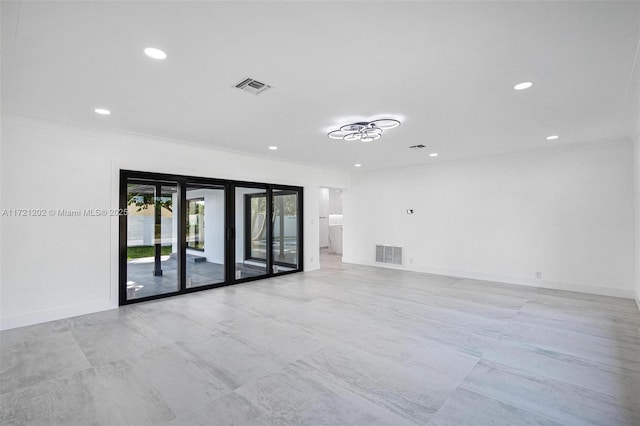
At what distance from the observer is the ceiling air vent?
10.0 feet

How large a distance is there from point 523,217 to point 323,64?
5.84 m

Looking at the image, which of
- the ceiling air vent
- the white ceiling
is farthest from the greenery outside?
the ceiling air vent

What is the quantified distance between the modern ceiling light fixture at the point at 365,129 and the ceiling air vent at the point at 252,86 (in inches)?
63.6

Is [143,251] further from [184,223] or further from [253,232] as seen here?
[253,232]

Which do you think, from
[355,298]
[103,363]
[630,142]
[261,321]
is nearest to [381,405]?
[261,321]

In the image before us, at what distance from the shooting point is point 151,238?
564cm

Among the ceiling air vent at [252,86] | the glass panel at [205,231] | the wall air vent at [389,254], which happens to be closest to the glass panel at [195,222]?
the glass panel at [205,231]

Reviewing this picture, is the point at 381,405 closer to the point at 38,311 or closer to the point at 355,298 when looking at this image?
the point at 355,298

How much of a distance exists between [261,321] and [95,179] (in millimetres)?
3343

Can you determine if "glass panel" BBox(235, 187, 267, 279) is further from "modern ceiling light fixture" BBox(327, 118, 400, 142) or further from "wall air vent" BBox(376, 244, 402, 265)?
"wall air vent" BBox(376, 244, 402, 265)

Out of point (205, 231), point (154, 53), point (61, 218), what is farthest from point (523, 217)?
point (61, 218)

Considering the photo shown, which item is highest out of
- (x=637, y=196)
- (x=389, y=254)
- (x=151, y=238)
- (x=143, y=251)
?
(x=637, y=196)

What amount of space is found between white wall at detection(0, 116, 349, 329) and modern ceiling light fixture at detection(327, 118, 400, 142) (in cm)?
316

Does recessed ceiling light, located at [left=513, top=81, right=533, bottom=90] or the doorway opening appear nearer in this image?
recessed ceiling light, located at [left=513, top=81, right=533, bottom=90]
